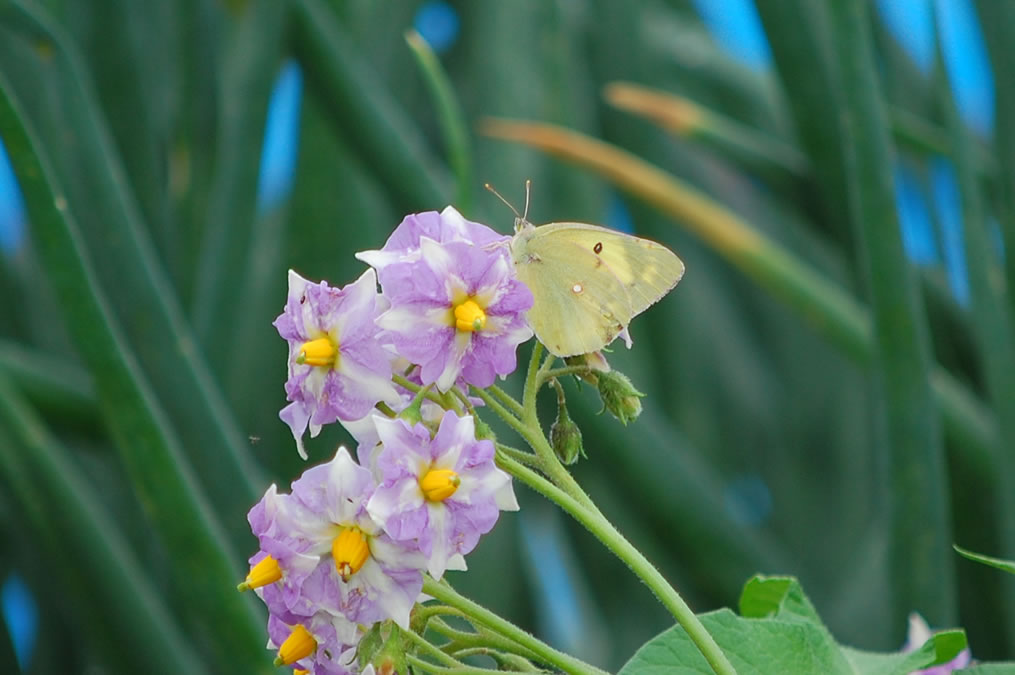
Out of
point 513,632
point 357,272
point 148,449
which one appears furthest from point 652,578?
Answer: point 357,272

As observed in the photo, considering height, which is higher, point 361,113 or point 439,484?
point 361,113

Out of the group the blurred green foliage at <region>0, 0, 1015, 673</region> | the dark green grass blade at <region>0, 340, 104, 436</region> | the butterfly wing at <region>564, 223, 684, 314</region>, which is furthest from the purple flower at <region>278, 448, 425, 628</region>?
the dark green grass blade at <region>0, 340, 104, 436</region>

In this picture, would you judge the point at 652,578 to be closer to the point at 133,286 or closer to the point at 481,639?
the point at 481,639

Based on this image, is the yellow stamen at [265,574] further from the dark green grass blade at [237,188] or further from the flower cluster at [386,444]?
the dark green grass blade at [237,188]

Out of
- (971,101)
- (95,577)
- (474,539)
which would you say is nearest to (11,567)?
(95,577)

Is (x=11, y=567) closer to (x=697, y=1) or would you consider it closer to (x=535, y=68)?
(x=535, y=68)

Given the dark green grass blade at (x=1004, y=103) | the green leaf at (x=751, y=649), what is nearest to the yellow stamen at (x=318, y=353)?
the green leaf at (x=751, y=649)

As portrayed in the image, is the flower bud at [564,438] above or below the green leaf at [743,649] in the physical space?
above

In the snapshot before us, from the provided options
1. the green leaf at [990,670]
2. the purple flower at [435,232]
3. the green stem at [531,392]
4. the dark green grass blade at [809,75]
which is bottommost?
the green leaf at [990,670]
